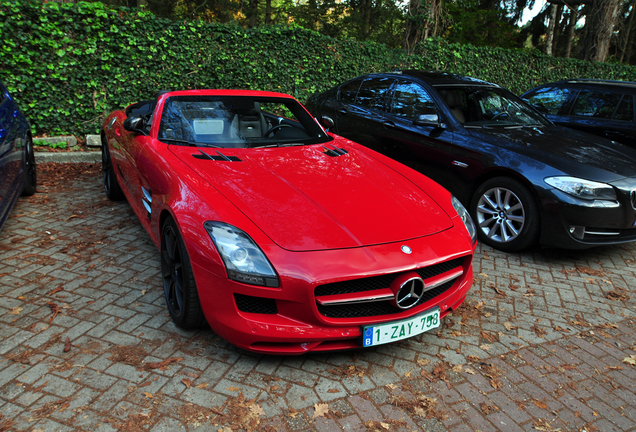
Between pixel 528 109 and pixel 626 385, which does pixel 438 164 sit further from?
pixel 626 385

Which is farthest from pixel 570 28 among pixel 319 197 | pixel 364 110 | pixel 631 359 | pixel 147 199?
A: pixel 147 199

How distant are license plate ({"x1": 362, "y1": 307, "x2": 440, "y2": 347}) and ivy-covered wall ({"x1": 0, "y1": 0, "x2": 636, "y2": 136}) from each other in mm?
7234

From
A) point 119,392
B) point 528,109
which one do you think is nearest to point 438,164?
point 528,109

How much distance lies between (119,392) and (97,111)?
678cm

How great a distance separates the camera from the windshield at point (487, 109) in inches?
209

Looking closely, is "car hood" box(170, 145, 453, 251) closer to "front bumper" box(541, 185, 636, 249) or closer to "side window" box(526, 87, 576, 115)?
"front bumper" box(541, 185, 636, 249)

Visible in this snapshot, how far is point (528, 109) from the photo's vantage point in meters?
5.79

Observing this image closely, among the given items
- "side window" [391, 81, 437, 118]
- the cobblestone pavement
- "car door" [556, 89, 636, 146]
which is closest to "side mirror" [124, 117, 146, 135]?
the cobblestone pavement

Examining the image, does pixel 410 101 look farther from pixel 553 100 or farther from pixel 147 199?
pixel 147 199

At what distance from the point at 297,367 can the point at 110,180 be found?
394cm

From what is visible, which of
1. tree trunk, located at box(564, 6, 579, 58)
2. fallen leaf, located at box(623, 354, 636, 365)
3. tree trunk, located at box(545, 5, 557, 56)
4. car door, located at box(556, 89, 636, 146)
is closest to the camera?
fallen leaf, located at box(623, 354, 636, 365)

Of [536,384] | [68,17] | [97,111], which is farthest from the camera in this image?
[97,111]

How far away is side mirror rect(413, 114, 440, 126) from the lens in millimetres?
5047

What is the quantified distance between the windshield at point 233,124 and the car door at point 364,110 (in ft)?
5.76
